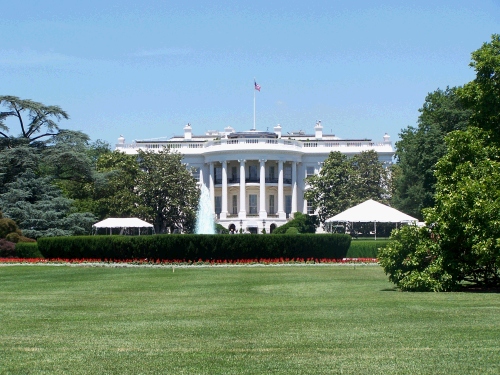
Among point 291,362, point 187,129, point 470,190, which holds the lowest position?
point 291,362

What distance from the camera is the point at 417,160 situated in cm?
5528

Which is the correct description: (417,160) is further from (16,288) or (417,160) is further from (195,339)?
(195,339)

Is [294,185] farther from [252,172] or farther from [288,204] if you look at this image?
[252,172]

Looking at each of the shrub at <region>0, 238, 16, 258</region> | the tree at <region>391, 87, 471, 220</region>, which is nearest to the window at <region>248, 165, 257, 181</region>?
the tree at <region>391, 87, 471, 220</region>

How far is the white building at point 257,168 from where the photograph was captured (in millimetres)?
85375

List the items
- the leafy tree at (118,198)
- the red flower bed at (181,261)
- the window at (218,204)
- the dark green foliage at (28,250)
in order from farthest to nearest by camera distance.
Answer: the window at (218,204), the leafy tree at (118,198), the dark green foliage at (28,250), the red flower bed at (181,261)

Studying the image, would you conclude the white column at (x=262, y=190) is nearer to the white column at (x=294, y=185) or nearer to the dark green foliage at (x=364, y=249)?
the white column at (x=294, y=185)

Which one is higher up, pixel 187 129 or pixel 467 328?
pixel 187 129

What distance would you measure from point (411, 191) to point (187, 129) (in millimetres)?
50329

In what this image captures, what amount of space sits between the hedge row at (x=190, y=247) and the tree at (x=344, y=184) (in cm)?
3420

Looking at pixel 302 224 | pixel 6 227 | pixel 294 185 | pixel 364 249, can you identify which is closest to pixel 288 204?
pixel 294 185

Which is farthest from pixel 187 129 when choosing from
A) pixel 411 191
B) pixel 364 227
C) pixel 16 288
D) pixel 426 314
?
pixel 426 314

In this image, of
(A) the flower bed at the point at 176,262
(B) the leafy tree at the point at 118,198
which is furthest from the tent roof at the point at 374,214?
(B) the leafy tree at the point at 118,198

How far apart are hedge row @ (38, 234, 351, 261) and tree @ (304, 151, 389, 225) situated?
3420 centimetres
